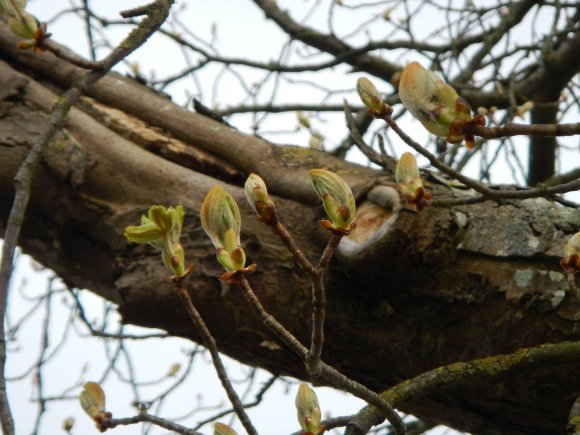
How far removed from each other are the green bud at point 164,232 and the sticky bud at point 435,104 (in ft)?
0.99

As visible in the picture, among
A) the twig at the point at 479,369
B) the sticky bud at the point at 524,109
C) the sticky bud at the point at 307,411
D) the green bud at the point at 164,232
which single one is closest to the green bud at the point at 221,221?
the green bud at the point at 164,232

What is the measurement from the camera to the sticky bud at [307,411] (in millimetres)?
942

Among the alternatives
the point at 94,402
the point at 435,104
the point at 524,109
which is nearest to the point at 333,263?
the point at 94,402

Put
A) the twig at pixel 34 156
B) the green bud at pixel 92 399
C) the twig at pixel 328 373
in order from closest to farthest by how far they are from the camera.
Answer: the twig at pixel 328 373, the twig at pixel 34 156, the green bud at pixel 92 399

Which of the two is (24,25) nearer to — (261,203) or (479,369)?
(261,203)

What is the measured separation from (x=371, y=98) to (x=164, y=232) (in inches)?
13.3

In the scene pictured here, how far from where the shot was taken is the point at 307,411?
948 millimetres

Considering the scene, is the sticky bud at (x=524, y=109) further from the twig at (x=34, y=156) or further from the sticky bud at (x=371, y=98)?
the sticky bud at (x=371, y=98)

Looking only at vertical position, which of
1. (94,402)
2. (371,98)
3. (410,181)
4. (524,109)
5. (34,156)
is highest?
(524,109)

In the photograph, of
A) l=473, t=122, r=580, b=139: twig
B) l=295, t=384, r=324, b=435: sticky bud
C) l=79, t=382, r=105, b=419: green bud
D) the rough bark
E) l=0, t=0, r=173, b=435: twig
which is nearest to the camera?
l=473, t=122, r=580, b=139: twig

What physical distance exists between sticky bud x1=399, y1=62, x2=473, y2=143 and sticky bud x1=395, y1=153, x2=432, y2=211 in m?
0.19

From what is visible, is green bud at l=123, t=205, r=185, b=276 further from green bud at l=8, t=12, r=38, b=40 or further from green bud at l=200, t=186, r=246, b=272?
green bud at l=8, t=12, r=38, b=40

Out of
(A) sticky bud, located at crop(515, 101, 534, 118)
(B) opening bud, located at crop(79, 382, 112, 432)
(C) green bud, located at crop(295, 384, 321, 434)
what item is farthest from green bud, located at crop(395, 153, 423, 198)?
(A) sticky bud, located at crop(515, 101, 534, 118)

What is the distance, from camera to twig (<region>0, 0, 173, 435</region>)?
104 centimetres
